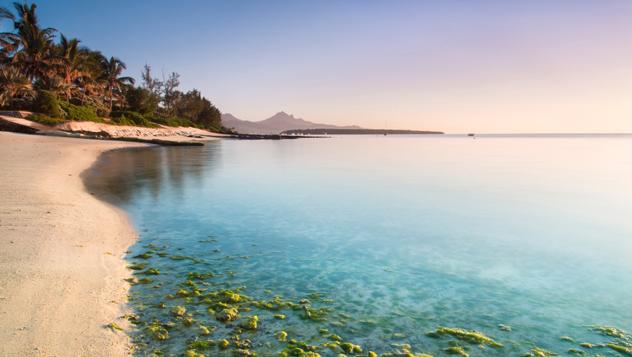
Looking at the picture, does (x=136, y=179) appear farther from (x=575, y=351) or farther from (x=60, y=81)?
(x=60, y=81)

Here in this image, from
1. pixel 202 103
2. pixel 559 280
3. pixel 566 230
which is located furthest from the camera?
pixel 202 103

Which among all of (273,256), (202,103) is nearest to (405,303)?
(273,256)

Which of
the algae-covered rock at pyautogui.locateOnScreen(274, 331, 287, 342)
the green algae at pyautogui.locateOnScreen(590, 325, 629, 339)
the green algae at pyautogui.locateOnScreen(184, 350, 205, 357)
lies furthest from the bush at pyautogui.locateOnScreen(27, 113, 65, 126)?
the green algae at pyautogui.locateOnScreen(590, 325, 629, 339)

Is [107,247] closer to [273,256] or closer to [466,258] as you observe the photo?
[273,256]

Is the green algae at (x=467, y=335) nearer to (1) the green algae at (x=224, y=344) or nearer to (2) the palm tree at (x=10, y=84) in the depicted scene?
(1) the green algae at (x=224, y=344)

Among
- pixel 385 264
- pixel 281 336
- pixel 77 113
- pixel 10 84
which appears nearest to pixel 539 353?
pixel 281 336

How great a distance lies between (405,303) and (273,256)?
140 inches

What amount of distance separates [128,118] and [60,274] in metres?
76.5

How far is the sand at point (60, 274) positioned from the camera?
456 centimetres

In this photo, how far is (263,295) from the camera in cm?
663

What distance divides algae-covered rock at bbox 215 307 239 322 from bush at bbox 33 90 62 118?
2147 inches

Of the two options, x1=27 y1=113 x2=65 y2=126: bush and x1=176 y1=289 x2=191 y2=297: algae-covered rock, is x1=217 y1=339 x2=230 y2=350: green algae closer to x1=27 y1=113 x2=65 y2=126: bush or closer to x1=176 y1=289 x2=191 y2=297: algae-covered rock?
x1=176 y1=289 x2=191 y2=297: algae-covered rock

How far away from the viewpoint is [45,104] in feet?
158

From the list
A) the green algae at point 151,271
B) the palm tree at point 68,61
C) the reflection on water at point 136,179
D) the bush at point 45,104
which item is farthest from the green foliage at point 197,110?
the green algae at point 151,271
